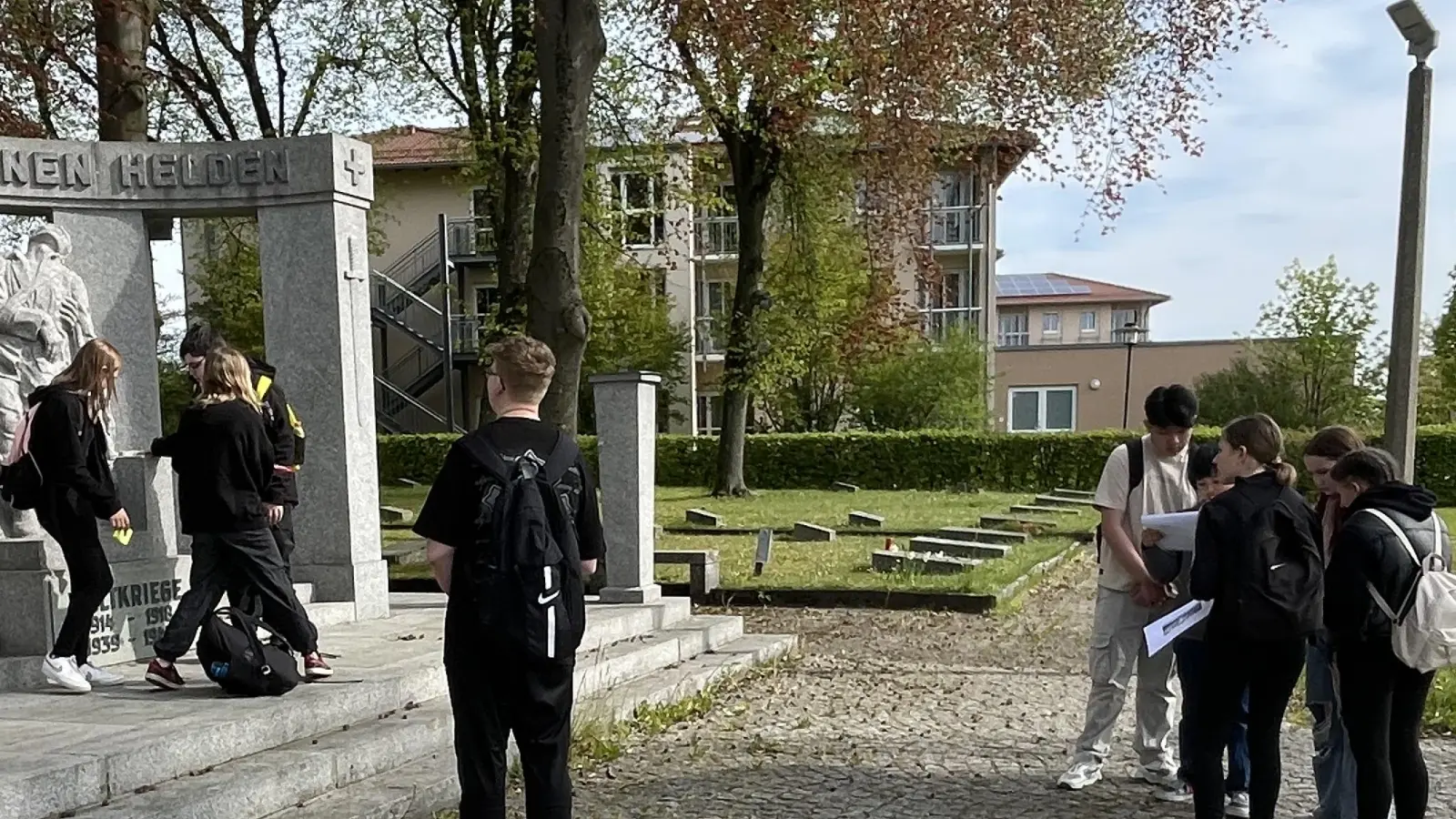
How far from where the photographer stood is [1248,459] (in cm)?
442

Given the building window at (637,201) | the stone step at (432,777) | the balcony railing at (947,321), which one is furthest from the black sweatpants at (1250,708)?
the balcony railing at (947,321)

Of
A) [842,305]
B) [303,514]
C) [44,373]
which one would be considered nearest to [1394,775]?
[303,514]

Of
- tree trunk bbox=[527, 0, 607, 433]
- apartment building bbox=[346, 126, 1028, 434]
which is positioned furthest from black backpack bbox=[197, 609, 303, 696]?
apartment building bbox=[346, 126, 1028, 434]

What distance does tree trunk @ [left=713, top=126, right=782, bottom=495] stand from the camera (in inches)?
828

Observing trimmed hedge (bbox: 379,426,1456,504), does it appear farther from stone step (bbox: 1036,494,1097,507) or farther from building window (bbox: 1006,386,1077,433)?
building window (bbox: 1006,386,1077,433)

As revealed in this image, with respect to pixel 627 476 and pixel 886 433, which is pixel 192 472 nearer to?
pixel 627 476

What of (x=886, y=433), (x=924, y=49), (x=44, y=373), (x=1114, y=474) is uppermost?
(x=924, y=49)

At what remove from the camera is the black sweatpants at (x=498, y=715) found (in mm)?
3641

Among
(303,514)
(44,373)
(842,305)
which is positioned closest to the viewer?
(44,373)

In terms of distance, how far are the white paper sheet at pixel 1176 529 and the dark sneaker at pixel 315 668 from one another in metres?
4.21

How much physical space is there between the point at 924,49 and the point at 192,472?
1043cm

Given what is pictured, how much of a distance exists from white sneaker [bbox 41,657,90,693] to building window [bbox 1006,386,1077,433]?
38715mm

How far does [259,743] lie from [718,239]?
3466 centimetres

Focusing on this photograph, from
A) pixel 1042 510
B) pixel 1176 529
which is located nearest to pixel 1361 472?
pixel 1176 529
